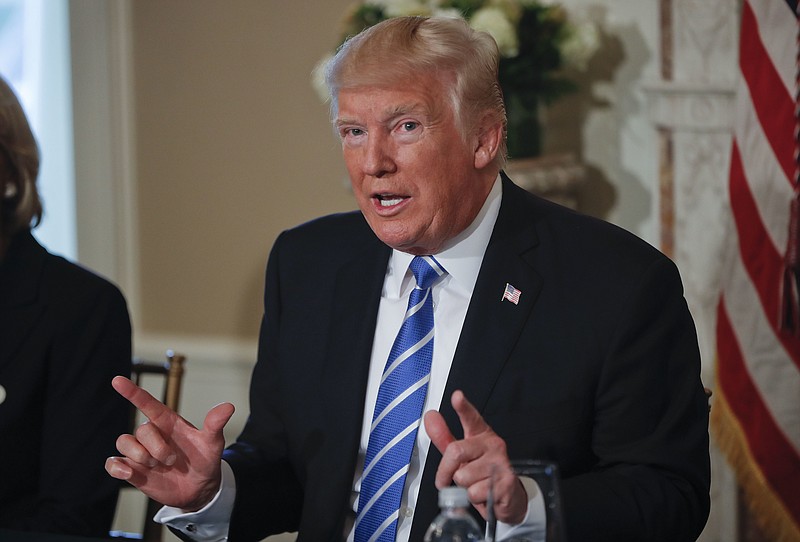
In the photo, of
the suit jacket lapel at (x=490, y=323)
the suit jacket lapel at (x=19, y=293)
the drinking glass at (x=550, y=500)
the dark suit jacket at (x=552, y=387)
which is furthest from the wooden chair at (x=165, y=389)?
the drinking glass at (x=550, y=500)

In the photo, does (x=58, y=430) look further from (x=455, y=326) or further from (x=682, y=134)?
(x=682, y=134)

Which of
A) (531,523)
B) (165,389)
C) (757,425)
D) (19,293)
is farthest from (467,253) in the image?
(757,425)

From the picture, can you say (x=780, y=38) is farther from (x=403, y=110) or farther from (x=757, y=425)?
(x=403, y=110)

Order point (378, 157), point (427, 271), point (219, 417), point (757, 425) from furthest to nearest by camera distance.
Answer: point (757, 425) < point (427, 271) < point (378, 157) < point (219, 417)

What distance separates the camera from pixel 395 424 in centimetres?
177

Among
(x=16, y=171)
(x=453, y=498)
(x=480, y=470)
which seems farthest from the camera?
(x=16, y=171)

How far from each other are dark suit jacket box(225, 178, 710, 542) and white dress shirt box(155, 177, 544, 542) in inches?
1.0

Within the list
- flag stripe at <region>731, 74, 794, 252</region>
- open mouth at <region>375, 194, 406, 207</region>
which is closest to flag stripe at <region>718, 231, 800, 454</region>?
flag stripe at <region>731, 74, 794, 252</region>

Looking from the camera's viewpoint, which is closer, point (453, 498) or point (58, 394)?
point (453, 498)

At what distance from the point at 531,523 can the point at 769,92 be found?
1805mm

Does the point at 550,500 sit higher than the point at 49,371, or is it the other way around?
the point at 550,500

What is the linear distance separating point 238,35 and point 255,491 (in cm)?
223

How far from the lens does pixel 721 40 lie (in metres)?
2.97

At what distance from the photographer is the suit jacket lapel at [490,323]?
1708 mm
